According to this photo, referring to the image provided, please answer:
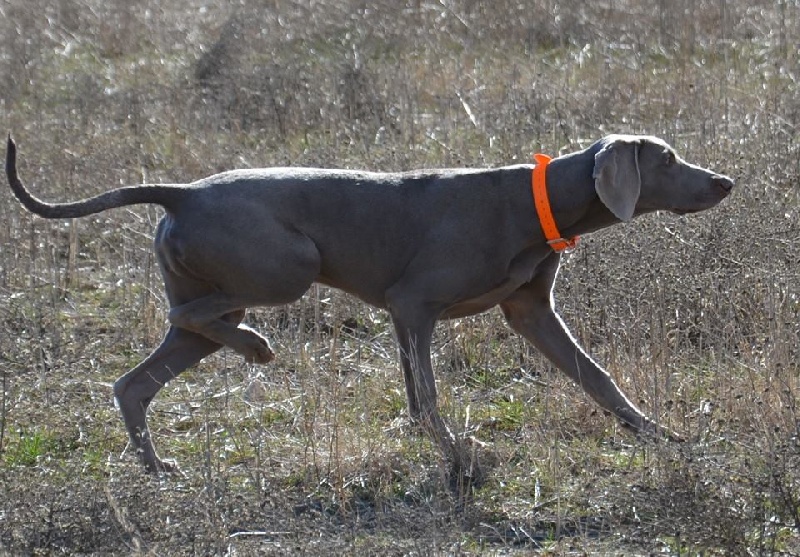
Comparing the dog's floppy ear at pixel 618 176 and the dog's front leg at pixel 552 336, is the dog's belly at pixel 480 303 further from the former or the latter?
the dog's floppy ear at pixel 618 176

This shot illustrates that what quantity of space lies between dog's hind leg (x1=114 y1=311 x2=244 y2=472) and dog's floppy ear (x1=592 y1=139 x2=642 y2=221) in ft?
5.72

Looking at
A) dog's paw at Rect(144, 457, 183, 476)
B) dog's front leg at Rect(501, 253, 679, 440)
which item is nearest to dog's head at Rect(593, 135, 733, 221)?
dog's front leg at Rect(501, 253, 679, 440)

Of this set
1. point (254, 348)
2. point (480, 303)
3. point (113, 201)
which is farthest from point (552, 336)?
point (113, 201)

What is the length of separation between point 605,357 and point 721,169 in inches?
85.8

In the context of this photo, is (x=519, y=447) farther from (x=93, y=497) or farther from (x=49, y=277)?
(x=49, y=277)

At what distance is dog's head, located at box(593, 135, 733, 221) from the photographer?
616 cm

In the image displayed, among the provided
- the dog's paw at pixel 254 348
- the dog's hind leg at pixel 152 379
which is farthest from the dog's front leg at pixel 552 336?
the dog's hind leg at pixel 152 379

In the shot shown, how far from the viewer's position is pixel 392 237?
20.9ft

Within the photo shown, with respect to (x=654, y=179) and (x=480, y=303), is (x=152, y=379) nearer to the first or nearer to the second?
(x=480, y=303)

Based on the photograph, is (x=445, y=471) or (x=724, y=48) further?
(x=724, y=48)

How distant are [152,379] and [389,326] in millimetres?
1890

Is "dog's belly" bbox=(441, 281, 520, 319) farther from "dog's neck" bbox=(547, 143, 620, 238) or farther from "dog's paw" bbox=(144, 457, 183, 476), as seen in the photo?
"dog's paw" bbox=(144, 457, 183, 476)

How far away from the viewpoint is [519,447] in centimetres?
620

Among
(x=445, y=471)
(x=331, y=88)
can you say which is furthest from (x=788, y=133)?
(x=445, y=471)
